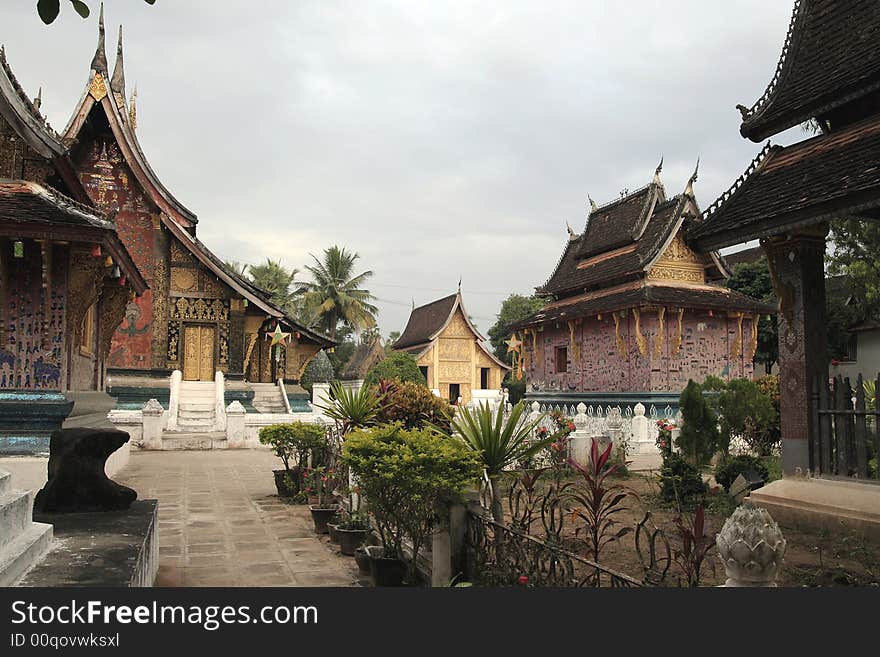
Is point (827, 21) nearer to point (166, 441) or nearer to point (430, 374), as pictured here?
point (166, 441)

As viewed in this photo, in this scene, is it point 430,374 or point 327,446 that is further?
point 430,374

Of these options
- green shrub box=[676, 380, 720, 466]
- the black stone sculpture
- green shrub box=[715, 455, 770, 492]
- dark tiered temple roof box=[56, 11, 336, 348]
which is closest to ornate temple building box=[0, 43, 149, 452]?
the black stone sculpture

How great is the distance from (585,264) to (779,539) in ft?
74.7

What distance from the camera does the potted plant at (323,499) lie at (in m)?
7.82

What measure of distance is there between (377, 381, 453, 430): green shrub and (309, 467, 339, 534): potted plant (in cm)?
163

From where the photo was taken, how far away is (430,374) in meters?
40.0

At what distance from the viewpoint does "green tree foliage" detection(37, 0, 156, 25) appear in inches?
106

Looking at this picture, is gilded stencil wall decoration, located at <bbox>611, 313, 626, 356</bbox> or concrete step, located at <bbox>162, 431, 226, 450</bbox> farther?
gilded stencil wall decoration, located at <bbox>611, 313, 626, 356</bbox>

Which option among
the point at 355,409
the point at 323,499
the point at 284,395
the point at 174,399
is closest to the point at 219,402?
the point at 174,399

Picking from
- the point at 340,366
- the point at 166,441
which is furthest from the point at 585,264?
the point at 340,366

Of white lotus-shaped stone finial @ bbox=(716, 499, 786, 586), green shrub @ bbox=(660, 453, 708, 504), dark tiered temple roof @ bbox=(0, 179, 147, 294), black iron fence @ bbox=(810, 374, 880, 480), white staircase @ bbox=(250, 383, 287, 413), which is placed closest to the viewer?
white lotus-shaped stone finial @ bbox=(716, 499, 786, 586)

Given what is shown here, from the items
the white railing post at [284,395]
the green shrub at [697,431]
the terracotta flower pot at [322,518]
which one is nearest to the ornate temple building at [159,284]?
the white railing post at [284,395]

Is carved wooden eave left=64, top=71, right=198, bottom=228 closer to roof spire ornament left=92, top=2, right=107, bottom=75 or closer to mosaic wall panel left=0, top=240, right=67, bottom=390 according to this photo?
roof spire ornament left=92, top=2, right=107, bottom=75

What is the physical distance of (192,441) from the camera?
57.5 ft
